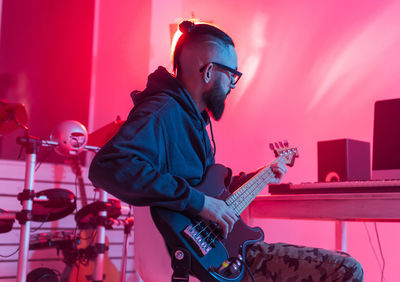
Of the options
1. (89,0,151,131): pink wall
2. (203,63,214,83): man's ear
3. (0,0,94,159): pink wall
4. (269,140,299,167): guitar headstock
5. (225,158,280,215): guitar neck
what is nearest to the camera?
(225,158,280,215): guitar neck

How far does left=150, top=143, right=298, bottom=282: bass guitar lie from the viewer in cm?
121

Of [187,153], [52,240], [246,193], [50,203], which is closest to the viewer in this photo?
[187,153]

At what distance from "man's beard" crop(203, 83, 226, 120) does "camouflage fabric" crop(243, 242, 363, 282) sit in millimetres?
519

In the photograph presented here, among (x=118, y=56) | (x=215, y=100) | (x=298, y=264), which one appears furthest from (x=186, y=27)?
(x=118, y=56)

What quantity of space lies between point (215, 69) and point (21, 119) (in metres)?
1.89

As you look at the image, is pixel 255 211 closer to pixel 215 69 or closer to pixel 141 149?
pixel 215 69

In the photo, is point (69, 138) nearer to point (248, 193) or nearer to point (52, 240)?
point (52, 240)

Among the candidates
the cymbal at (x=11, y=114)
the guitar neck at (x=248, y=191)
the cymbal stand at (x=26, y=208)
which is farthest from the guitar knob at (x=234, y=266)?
the cymbal at (x=11, y=114)

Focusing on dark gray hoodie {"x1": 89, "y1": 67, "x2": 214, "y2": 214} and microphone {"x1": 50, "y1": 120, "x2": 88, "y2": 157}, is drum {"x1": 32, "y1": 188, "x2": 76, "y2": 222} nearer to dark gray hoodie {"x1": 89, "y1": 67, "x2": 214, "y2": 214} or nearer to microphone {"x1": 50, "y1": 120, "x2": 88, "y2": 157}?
microphone {"x1": 50, "y1": 120, "x2": 88, "y2": 157}

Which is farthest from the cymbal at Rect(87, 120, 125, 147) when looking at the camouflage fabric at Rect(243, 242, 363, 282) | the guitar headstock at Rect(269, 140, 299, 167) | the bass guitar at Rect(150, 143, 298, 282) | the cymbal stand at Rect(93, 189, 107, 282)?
the camouflage fabric at Rect(243, 242, 363, 282)

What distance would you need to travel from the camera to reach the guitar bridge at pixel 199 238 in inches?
48.0

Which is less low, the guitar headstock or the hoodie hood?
the hoodie hood

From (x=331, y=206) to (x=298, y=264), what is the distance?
0.73 meters

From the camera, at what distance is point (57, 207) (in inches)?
113
